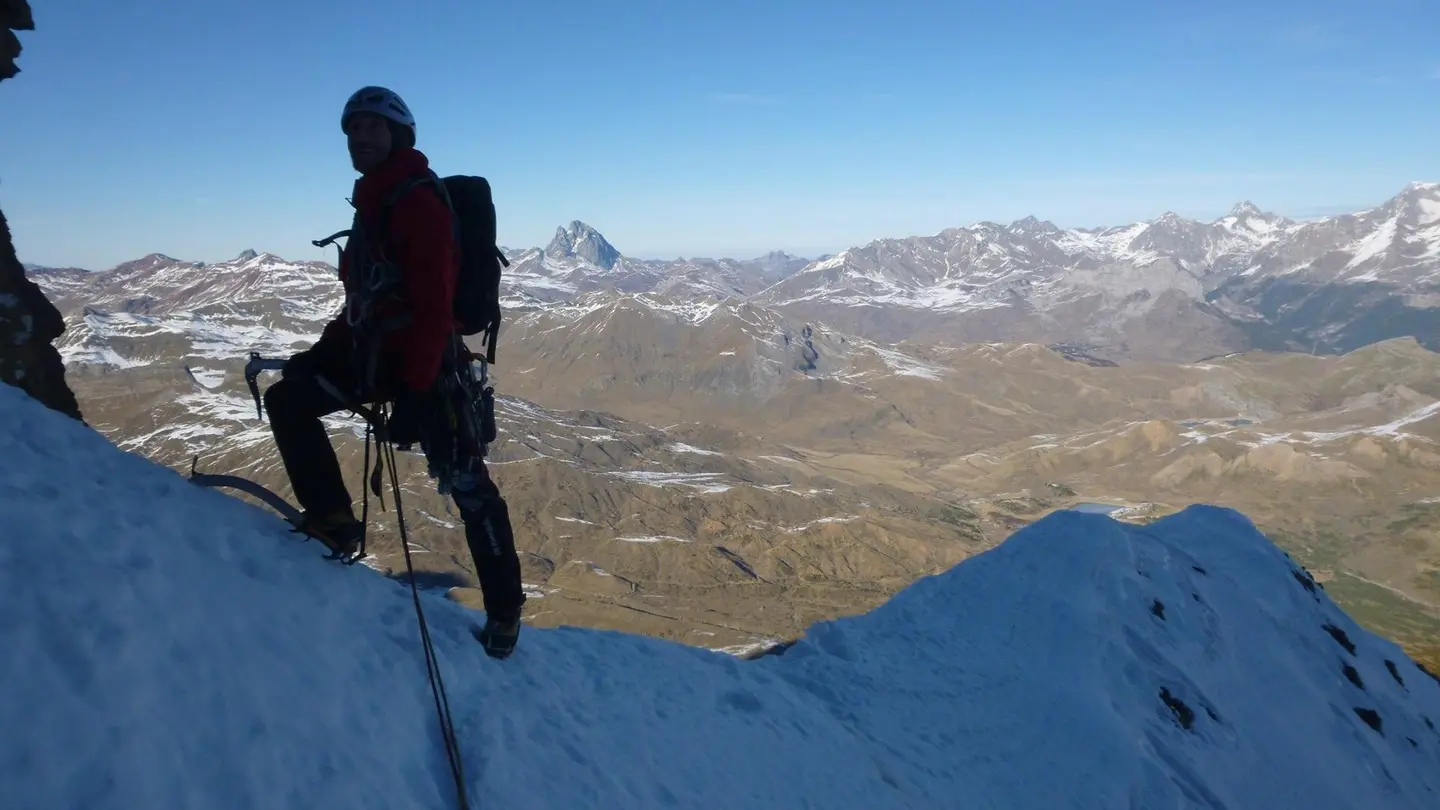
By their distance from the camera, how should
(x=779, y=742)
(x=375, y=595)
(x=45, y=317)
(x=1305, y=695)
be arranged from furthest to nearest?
(x=1305, y=695) → (x=779, y=742) → (x=45, y=317) → (x=375, y=595)

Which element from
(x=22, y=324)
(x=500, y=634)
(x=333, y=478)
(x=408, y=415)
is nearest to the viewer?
(x=408, y=415)

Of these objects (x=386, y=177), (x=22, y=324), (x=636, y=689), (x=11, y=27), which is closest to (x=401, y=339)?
(x=386, y=177)

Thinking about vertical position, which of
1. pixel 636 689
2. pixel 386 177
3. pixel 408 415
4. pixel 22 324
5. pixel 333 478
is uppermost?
pixel 386 177

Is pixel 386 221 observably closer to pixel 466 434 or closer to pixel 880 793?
pixel 466 434

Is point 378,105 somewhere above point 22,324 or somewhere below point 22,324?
above

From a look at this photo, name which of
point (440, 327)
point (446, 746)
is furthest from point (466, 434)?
point (446, 746)

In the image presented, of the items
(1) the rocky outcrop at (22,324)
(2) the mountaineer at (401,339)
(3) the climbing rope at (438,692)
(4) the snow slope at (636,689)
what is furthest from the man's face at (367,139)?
(1) the rocky outcrop at (22,324)

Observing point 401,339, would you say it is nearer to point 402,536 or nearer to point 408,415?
point 408,415
